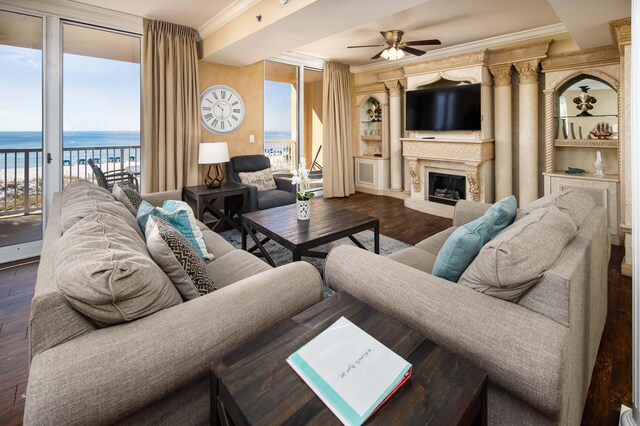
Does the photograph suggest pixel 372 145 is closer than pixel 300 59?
No

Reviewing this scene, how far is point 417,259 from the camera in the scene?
2.16 m

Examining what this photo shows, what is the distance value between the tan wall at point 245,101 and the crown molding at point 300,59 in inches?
21.3

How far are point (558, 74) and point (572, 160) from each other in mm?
1139

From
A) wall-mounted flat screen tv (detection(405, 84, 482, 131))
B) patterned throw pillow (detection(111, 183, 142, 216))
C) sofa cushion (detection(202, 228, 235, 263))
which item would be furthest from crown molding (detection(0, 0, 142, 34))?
wall-mounted flat screen tv (detection(405, 84, 482, 131))

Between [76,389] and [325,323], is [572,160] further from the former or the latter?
[76,389]

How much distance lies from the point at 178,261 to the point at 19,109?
3449 mm

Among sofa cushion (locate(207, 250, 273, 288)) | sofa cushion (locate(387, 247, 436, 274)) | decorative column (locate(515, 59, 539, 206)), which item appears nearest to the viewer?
sofa cushion (locate(207, 250, 273, 288))

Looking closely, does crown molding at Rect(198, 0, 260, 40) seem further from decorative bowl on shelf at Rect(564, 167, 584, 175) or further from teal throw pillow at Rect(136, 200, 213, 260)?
decorative bowl on shelf at Rect(564, 167, 584, 175)

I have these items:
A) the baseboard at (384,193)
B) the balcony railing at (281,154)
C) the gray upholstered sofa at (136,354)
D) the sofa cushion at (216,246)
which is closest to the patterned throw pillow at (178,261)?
the gray upholstered sofa at (136,354)

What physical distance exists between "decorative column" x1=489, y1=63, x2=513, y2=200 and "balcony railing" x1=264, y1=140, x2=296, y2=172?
3388mm

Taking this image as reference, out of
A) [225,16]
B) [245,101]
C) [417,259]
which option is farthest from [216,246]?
[245,101]

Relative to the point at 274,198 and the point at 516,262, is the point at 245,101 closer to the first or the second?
the point at 274,198

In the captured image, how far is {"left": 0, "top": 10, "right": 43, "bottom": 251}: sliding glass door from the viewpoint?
3387 mm

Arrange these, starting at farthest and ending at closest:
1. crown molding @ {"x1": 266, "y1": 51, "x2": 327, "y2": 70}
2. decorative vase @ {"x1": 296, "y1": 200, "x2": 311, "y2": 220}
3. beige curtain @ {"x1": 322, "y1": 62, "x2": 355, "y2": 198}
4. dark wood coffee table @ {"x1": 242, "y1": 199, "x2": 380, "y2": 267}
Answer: beige curtain @ {"x1": 322, "y1": 62, "x2": 355, "y2": 198}
crown molding @ {"x1": 266, "y1": 51, "x2": 327, "y2": 70}
decorative vase @ {"x1": 296, "y1": 200, "x2": 311, "y2": 220}
dark wood coffee table @ {"x1": 242, "y1": 199, "x2": 380, "y2": 267}
